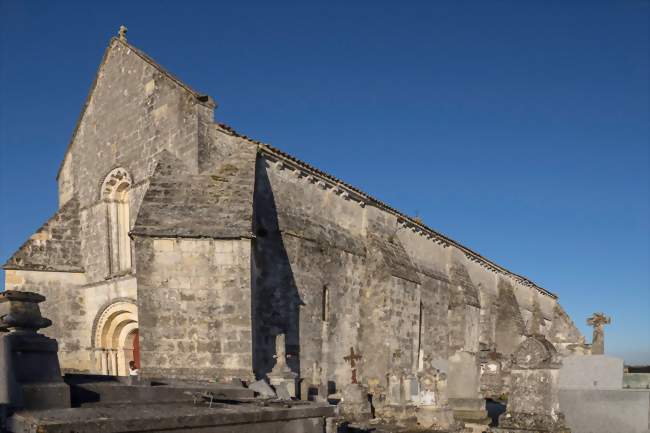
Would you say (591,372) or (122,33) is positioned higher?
(122,33)

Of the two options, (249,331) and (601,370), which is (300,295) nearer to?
(249,331)

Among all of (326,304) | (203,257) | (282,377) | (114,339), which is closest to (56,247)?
(114,339)

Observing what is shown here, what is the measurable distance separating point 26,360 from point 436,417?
951 cm

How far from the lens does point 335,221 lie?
16.6m

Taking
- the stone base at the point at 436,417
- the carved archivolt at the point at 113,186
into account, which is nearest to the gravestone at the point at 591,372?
the stone base at the point at 436,417

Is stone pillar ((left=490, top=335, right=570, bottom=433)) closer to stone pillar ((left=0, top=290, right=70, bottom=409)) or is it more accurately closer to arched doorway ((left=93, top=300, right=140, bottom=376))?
stone pillar ((left=0, top=290, right=70, bottom=409))

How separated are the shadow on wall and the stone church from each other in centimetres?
5

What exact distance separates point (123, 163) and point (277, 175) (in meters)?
4.33

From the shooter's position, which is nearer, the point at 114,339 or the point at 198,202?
the point at 198,202

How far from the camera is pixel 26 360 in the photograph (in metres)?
4.86

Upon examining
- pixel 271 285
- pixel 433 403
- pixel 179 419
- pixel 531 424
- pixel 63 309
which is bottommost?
pixel 433 403

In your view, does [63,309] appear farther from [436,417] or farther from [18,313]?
[18,313]

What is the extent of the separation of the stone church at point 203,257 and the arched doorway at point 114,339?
30 mm

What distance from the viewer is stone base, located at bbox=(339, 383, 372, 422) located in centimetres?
1228
